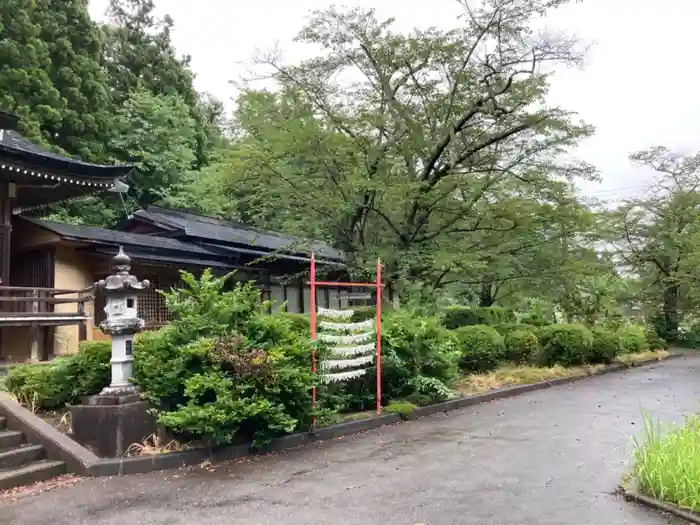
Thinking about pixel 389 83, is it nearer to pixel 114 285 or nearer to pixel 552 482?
pixel 114 285

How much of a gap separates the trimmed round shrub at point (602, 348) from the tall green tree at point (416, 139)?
464cm

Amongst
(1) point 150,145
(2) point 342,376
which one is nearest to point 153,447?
(2) point 342,376

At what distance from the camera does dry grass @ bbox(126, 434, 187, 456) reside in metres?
5.86

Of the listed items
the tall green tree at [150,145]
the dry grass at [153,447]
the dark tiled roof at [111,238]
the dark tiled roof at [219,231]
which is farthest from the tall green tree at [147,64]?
the dry grass at [153,447]

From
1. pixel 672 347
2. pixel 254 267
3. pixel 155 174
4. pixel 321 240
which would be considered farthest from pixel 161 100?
pixel 672 347

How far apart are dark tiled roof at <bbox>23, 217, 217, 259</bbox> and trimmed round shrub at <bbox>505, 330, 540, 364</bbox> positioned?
7960mm

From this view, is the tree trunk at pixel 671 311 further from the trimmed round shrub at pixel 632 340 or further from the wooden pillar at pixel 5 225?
the wooden pillar at pixel 5 225

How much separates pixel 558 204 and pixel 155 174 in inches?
671

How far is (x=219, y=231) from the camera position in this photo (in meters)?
18.2

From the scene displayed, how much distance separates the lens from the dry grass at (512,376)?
10.8 m

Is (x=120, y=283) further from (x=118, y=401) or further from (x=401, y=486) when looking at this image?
(x=401, y=486)

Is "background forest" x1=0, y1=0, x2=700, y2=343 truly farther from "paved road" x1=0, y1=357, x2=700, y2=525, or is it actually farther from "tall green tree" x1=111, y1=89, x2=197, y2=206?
"tall green tree" x1=111, y1=89, x2=197, y2=206

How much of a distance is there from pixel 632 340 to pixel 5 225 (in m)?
17.4

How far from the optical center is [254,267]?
54.6 feet
